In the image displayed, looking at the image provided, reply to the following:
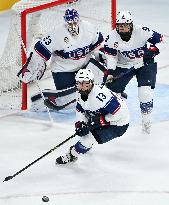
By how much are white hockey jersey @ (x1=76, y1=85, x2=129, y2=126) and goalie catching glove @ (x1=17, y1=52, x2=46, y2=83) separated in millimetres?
1203

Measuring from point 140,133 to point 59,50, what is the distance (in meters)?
1.01

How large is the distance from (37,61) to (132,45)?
0.93 metres

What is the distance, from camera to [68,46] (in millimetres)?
5641

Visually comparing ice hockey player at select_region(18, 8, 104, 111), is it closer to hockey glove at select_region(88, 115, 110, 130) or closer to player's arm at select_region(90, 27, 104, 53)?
player's arm at select_region(90, 27, 104, 53)

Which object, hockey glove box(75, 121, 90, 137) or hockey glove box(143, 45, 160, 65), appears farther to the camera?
hockey glove box(143, 45, 160, 65)

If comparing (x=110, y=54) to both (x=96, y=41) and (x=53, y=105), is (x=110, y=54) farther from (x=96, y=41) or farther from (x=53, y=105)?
(x=53, y=105)

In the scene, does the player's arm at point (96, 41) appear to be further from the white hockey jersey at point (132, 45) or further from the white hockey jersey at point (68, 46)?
the white hockey jersey at point (132, 45)

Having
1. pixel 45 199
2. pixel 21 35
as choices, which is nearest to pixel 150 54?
pixel 21 35

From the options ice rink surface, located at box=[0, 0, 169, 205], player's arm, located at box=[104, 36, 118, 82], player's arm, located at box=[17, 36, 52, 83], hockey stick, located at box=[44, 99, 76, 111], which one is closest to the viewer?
ice rink surface, located at box=[0, 0, 169, 205]

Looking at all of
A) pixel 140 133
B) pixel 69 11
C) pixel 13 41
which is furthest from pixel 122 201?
pixel 13 41

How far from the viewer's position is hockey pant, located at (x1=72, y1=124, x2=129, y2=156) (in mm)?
4652

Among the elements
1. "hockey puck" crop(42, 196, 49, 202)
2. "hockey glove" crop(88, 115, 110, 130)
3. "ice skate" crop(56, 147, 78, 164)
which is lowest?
"hockey puck" crop(42, 196, 49, 202)

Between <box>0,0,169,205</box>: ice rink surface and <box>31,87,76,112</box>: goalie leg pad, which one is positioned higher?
<box>31,87,76,112</box>: goalie leg pad

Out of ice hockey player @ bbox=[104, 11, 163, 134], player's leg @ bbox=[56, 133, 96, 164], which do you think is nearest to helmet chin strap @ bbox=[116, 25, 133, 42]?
ice hockey player @ bbox=[104, 11, 163, 134]
